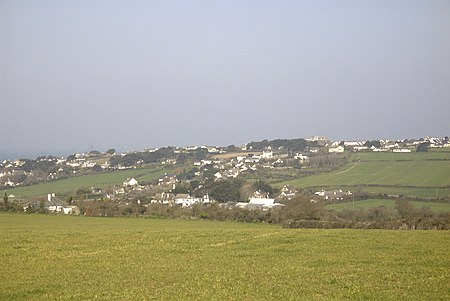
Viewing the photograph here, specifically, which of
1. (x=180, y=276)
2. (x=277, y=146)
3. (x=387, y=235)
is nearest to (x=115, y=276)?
(x=180, y=276)

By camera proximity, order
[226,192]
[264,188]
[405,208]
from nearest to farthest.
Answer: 1. [405,208]
2. [226,192]
3. [264,188]

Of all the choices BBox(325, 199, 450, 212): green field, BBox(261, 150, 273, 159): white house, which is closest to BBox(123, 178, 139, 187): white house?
BBox(261, 150, 273, 159): white house

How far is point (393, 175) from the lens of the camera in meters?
82.9

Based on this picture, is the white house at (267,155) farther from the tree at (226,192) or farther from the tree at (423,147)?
the tree at (226,192)

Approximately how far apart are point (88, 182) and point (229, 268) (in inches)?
3454

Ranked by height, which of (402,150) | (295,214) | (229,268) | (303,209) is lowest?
(295,214)

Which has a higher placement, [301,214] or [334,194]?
[301,214]

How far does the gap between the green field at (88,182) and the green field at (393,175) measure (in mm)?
30090

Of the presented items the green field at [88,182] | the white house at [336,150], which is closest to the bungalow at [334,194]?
the green field at [88,182]

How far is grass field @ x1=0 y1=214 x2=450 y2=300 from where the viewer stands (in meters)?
14.1

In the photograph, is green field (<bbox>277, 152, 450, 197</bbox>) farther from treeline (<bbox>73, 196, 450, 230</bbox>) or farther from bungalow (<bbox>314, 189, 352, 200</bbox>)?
treeline (<bbox>73, 196, 450, 230</bbox>)

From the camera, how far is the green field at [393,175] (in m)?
71.8

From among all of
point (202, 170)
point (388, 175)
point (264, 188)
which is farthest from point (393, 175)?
point (202, 170)

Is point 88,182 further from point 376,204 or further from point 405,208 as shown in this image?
point 405,208
